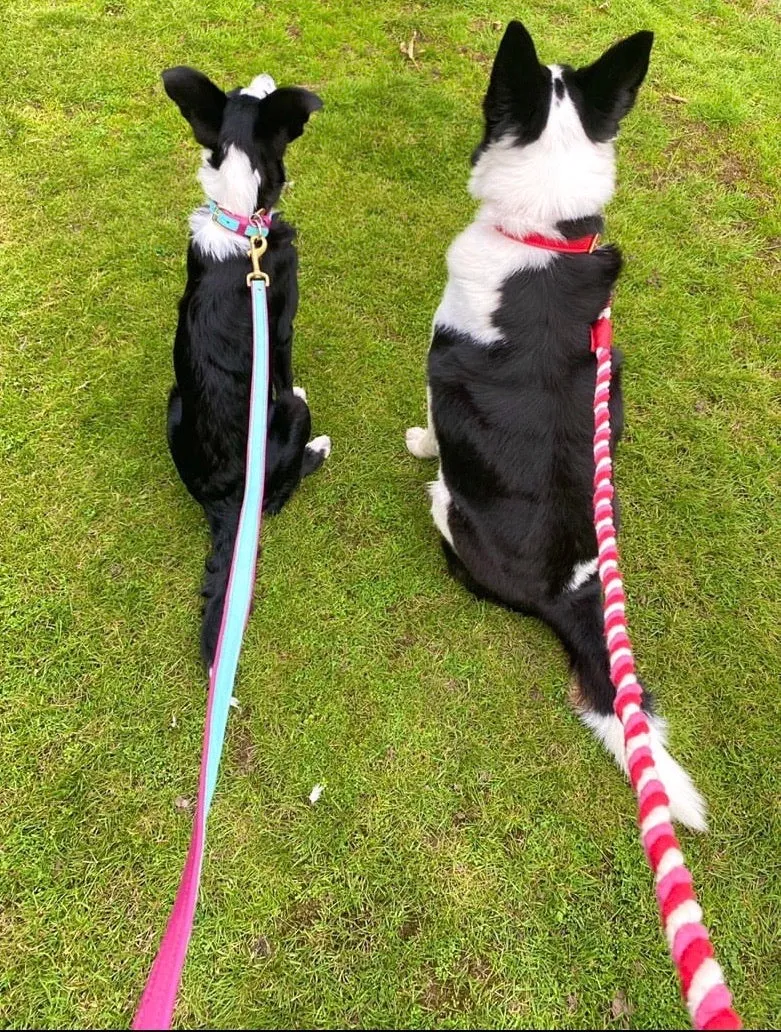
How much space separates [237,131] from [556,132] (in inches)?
52.1

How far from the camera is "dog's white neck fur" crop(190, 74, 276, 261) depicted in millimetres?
2660

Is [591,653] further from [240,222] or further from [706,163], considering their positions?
[706,163]

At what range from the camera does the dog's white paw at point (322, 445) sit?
3361mm

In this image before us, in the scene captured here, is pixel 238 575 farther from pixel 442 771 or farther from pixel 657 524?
pixel 657 524

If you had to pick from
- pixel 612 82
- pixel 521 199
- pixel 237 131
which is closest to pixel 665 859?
pixel 521 199

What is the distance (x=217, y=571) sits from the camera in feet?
9.05

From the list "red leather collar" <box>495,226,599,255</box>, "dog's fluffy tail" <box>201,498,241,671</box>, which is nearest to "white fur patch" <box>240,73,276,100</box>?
"red leather collar" <box>495,226,599,255</box>

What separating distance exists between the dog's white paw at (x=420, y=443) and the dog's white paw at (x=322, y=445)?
43 cm

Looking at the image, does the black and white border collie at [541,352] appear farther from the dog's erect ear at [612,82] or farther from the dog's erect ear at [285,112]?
the dog's erect ear at [285,112]

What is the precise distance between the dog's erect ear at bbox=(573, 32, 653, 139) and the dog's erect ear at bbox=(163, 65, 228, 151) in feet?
4.82

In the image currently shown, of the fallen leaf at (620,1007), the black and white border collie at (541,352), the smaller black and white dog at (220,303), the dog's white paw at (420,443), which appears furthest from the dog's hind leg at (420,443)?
the fallen leaf at (620,1007)

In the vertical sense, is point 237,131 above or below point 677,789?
above

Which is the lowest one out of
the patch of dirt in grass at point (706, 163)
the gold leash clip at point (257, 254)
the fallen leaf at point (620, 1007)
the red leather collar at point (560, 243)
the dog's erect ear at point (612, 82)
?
the fallen leaf at point (620, 1007)

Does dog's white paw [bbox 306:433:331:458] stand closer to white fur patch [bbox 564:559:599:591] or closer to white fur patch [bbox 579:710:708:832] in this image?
white fur patch [bbox 564:559:599:591]
